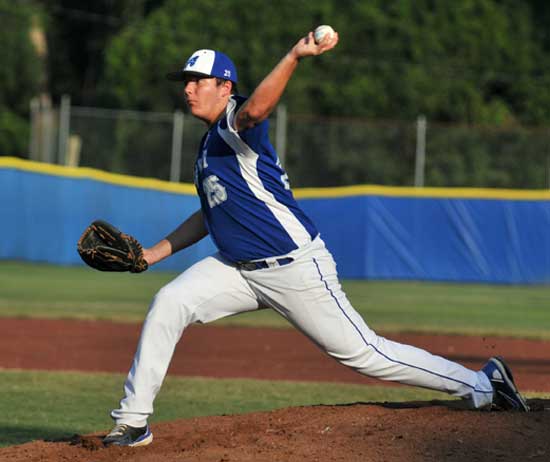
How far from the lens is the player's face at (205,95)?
17.1ft

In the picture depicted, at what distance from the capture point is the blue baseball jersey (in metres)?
5.02

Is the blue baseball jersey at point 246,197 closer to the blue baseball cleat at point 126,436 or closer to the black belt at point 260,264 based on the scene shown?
the black belt at point 260,264

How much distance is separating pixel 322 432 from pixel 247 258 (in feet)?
2.71

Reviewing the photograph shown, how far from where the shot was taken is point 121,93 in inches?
1273

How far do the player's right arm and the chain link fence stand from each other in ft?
57.9

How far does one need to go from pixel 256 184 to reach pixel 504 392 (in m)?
1.59

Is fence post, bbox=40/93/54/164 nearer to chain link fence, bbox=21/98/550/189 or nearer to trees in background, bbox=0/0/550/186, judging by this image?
chain link fence, bbox=21/98/550/189

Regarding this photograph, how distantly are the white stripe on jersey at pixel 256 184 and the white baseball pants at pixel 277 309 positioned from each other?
0.27ft

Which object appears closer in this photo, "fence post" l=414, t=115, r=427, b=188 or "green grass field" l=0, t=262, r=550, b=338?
"green grass field" l=0, t=262, r=550, b=338

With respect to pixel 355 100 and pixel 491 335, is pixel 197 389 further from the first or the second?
pixel 355 100

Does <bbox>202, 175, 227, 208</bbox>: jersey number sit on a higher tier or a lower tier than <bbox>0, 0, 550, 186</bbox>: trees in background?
lower

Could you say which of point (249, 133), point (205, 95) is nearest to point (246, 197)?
point (249, 133)

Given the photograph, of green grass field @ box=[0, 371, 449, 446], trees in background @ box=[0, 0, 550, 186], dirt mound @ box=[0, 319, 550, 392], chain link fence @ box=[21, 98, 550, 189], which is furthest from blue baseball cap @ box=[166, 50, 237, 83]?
trees in background @ box=[0, 0, 550, 186]

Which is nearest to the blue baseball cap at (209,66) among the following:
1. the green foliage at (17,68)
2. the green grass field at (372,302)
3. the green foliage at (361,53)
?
the green grass field at (372,302)
